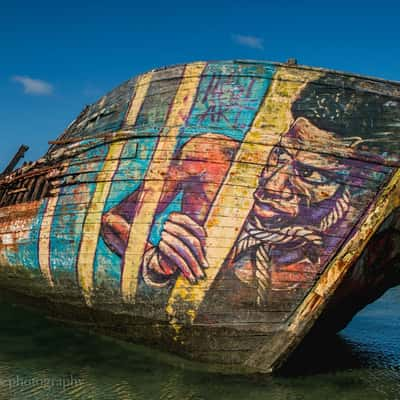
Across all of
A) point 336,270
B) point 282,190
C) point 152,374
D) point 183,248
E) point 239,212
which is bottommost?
point 152,374

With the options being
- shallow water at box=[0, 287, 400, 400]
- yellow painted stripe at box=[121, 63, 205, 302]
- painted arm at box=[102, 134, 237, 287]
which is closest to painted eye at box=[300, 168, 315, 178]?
painted arm at box=[102, 134, 237, 287]

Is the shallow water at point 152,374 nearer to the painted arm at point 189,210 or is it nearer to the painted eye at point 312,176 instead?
the painted arm at point 189,210

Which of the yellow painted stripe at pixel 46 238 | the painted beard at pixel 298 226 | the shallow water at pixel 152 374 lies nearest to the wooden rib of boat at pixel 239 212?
the painted beard at pixel 298 226

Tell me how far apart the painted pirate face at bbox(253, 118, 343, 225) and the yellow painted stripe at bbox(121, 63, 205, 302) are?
1298 mm

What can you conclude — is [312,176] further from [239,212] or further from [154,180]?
[154,180]

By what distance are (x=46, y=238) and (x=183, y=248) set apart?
279cm

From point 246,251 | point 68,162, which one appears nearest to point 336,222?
point 246,251

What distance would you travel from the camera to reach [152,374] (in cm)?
567

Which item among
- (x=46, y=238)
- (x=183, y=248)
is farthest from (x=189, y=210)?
(x=46, y=238)

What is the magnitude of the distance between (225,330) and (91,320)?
2298mm

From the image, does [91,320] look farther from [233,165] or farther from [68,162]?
[233,165]

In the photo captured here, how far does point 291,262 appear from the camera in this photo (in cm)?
536

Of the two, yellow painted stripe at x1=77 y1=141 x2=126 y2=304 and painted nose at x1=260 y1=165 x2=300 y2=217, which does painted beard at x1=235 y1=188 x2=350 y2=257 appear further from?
yellow painted stripe at x1=77 y1=141 x2=126 y2=304

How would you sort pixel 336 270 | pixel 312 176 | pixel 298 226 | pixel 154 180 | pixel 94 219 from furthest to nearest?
1. pixel 94 219
2. pixel 154 180
3. pixel 312 176
4. pixel 298 226
5. pixel 336 270
